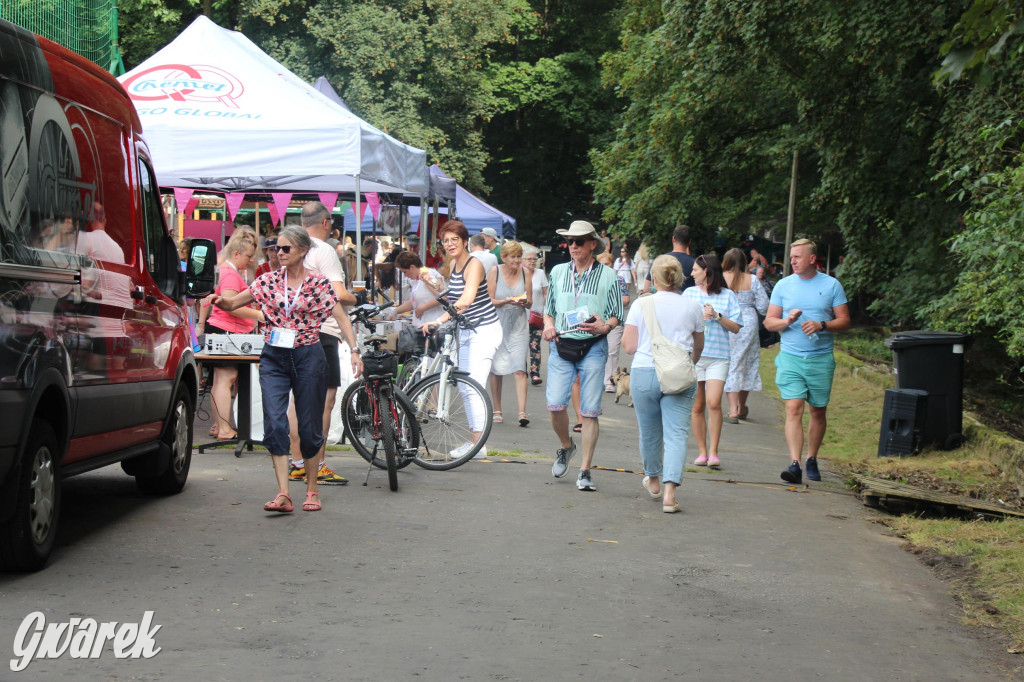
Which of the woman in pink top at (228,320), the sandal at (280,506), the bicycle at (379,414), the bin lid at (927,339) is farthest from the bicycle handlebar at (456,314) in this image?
the bin lid at (927,339)

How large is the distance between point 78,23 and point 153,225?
30.9 ft

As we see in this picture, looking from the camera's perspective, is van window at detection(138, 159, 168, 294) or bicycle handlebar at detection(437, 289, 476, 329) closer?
van window at detection(138, 159, 168, 294)

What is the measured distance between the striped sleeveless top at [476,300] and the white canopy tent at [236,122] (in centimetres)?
238

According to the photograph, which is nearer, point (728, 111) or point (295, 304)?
point (295, 304)

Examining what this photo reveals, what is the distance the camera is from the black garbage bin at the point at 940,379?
1105 cm

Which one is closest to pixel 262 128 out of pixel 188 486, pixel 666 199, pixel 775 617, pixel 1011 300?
pixel 188 486

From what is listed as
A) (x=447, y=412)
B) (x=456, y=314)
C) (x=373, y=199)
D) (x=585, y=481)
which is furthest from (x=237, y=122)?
(x=373, y=199)

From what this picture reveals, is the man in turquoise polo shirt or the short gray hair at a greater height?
the short gray hair

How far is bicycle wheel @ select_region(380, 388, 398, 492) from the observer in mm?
8469

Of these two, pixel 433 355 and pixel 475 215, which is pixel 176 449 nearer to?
pixel 433 355

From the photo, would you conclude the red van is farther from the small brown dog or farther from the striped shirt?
the small brown dog

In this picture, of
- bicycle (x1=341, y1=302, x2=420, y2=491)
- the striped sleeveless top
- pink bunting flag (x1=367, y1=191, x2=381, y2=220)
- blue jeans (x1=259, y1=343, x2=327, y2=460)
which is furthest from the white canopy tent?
blue jeans (x1=259, y1=343, x2=327, y2=460)

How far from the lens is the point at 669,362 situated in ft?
26.8

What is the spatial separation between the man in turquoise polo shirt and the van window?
4762 millimetres
